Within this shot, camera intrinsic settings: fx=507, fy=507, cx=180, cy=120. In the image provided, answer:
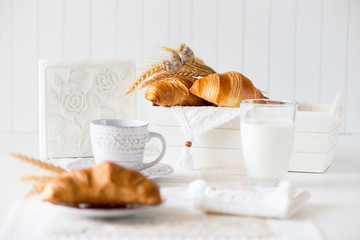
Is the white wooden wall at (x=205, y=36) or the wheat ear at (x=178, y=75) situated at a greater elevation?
the white wooden wall at (x=205, y=36)

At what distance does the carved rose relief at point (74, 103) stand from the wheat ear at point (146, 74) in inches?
4.2

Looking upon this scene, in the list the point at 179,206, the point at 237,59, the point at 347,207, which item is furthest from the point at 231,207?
the point at 237,59

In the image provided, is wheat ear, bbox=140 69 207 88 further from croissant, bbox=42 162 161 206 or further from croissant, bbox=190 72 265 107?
croissant, bbox=42 162 161 206

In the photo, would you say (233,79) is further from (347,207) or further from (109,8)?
(109,8)

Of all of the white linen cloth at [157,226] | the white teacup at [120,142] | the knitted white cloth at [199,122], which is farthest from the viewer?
the knitted white cloth at [199,122]

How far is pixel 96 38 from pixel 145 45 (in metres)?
0.19

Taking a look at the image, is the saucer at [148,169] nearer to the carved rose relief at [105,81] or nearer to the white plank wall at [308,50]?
the carved rose relief at [105,81]

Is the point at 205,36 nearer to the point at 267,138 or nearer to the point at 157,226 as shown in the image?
the point at 267,138

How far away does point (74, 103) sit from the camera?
116cm

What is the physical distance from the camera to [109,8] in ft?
6.48

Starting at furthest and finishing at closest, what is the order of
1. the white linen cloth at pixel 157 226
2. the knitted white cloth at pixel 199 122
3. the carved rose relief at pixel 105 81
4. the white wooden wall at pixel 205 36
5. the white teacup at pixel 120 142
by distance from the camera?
the white wooden wall at pixel 205 36 < the carved rose relief at pixel 105 81 < the knitted white cloth at pixel 199 122 < the white teacup at pixel 120 142 < the white linen cloth at pixel 157 226

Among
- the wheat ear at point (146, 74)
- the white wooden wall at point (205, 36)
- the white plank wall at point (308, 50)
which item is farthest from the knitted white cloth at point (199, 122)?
the white plank wall at point (308, 50)

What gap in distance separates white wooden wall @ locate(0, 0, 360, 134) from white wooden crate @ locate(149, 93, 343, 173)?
90cm

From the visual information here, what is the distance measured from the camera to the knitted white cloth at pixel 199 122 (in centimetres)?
106
